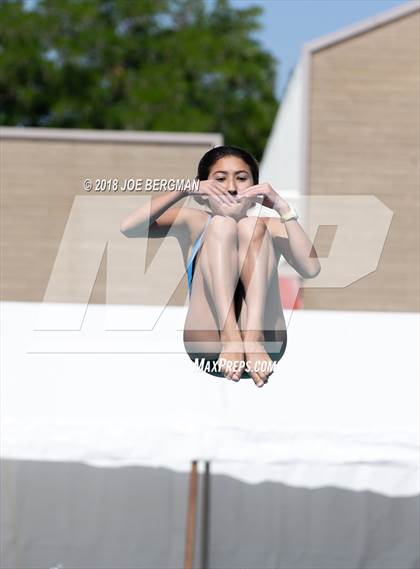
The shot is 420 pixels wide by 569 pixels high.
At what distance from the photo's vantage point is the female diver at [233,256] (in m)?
4.66

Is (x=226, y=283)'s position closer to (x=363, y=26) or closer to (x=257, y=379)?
(x=257, y=379)

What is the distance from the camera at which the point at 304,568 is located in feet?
23.0

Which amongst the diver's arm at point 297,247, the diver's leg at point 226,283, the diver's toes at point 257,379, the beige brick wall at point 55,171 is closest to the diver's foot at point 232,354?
the diver's leg at point 226,283

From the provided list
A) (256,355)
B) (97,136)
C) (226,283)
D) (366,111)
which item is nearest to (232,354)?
(256,355)

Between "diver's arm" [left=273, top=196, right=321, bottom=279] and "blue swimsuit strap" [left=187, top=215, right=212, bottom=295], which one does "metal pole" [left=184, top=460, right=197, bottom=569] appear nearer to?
"blue swimsuit strap" [left=187, top=215, right=212, bottom=295]

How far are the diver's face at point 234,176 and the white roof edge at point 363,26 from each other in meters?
8.07

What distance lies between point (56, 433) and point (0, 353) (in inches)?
30.4

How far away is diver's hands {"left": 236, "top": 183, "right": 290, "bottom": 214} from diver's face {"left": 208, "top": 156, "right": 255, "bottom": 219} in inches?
1.0

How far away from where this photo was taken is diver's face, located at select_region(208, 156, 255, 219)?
15.3ft

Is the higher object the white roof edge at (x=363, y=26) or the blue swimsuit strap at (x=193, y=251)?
the white roof edge at (x=363, y=26)

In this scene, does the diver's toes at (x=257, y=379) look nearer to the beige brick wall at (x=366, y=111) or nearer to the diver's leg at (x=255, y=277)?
the diver's leg at (x=255, y=277)

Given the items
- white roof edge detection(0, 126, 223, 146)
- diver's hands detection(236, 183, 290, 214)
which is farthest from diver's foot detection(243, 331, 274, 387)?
white roof edge detection(0, 126, 223, 146)

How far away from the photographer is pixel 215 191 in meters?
4.75

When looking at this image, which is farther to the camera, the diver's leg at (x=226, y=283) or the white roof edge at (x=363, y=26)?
the white roof edge at (x=363, y=26)
